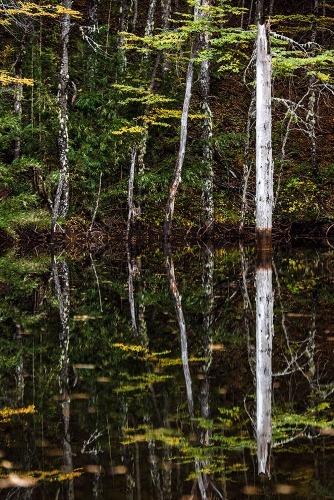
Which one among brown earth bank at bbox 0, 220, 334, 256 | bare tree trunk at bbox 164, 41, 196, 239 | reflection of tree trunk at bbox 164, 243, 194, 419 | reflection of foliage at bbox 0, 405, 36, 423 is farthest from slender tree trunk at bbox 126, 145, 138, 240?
reflection of foliage at bbox 0, 405, 36, 423

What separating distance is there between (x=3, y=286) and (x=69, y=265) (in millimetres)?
3304

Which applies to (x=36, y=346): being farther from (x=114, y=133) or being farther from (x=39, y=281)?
(x=114, y=133)

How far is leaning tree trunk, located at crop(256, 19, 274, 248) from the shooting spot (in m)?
15.0

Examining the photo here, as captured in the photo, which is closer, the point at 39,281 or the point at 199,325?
the point at 199,325

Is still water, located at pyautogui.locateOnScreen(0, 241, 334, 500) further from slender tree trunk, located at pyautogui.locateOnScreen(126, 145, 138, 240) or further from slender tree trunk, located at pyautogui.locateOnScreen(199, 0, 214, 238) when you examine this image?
slender tree trunk, located at pyautogui.locateOnScreen(199, 0, 214, 238)

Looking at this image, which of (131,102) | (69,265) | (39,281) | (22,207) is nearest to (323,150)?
(131,102)

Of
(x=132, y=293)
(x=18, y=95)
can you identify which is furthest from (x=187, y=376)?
(x=18, y=95)

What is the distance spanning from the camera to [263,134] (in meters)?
15.3

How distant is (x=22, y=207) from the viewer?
2214 centimetres

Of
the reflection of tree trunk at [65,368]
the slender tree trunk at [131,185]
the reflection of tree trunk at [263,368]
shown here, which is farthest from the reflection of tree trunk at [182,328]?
the slender tree trunk at [131,185]

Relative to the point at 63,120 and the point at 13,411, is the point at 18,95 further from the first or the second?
the point at 13,411

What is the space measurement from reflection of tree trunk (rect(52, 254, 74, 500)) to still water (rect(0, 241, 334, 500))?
0.01 meters

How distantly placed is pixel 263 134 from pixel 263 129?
109 millimetres

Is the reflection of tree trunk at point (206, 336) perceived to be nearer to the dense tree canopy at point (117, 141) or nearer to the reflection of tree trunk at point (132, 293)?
the reflection of tree trunk at point (132, 293)
